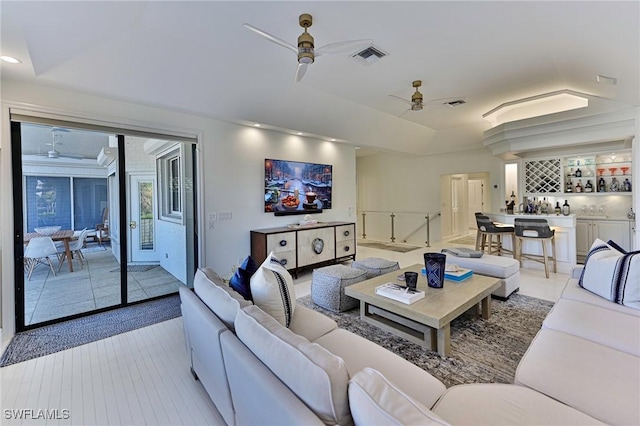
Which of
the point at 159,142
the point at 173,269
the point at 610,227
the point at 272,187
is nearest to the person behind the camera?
the point at 159,142

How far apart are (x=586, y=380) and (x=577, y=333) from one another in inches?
24.5

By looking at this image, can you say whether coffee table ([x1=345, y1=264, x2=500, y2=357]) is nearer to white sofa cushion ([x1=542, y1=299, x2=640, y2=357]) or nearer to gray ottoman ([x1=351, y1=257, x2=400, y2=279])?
gray ottoman ([x1=351, y1=257, x2=400, y2=279])

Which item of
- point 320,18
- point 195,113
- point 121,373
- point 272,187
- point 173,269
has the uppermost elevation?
point 320,18

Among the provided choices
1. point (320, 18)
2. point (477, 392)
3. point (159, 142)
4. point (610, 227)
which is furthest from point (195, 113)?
point (610, 227)

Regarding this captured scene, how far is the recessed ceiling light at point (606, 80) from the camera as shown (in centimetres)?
345

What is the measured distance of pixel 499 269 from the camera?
3621 mm

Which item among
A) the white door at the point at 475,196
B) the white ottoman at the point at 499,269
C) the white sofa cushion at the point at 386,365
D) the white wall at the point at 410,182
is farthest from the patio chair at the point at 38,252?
the white door at the point at 475,196

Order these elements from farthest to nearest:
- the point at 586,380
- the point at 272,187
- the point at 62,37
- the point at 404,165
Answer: the point at 404,165 → the point at 272,187 → the point at 62,37 → the point at 586,380

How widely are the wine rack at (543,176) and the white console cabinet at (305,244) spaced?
14.0 ft

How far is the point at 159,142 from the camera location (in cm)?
440

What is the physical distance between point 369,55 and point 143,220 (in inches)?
160

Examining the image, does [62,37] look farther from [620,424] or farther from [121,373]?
[620,424]

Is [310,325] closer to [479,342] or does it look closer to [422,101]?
[479,342]

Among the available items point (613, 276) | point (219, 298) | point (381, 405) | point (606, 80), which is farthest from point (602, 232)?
point (219, 298)
